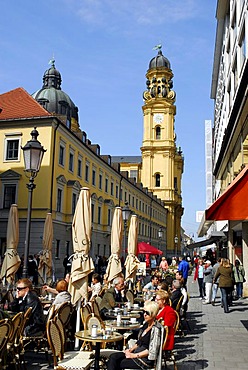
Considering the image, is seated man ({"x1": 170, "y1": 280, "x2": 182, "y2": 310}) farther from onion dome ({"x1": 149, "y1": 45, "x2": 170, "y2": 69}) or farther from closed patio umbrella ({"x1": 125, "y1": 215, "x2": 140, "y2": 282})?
onion dome ({"x1": 149, "y1": 45, "x2": 170, "y2": 69})

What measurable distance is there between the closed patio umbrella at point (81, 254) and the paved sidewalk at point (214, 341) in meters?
2.46

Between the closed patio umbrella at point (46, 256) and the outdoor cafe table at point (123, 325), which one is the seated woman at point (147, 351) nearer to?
the outdoor cafe table at point (123, 325)

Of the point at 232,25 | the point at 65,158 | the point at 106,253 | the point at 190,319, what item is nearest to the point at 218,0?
the point at 232,25

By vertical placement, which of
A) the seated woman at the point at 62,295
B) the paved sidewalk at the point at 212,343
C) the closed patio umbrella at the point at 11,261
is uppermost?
the closed patio umbrella at the point at 11,261

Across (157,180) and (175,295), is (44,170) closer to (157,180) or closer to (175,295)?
(175,295)

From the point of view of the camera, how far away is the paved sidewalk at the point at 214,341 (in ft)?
26.9

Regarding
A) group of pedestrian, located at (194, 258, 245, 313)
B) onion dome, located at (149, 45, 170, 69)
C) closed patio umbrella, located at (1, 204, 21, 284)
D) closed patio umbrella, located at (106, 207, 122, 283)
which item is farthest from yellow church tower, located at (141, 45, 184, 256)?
closed patio umbrella, located at (1, 204, 21, 284)

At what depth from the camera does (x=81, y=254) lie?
9711mm

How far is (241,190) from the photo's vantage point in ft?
26.3

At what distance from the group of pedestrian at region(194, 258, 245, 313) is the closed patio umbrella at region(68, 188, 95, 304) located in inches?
265

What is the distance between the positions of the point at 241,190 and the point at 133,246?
391 inches

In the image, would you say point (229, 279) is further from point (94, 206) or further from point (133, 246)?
point (94, 206)

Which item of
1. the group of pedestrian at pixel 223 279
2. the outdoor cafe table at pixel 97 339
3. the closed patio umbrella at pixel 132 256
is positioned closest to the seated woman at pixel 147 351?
the outdoor cafe table at pixel 97 339

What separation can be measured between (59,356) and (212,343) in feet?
15.8
